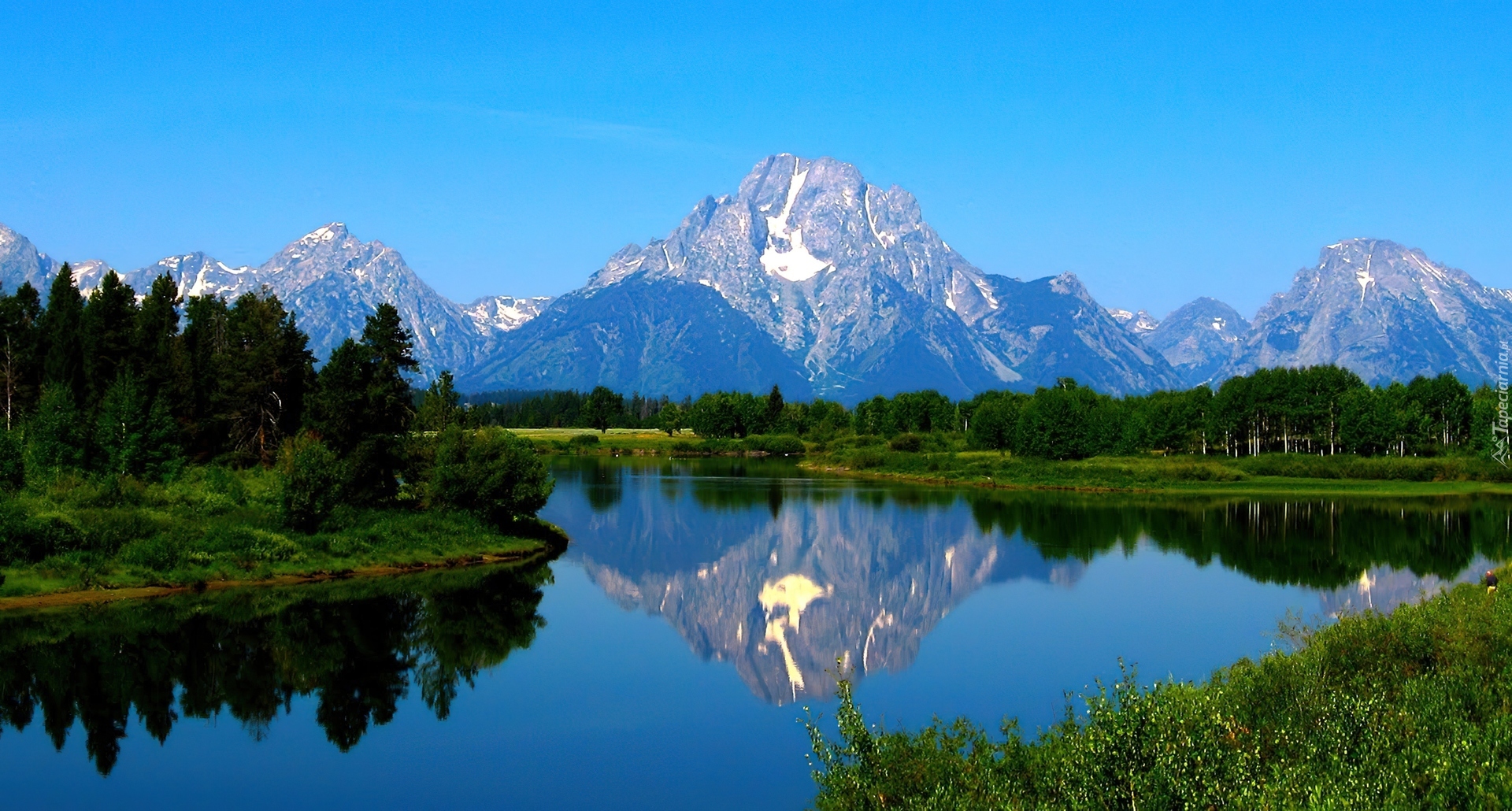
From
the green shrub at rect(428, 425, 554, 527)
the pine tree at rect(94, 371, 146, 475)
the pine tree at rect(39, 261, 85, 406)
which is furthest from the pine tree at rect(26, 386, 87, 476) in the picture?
the green shrub at rect(428, 425, 554, 527)

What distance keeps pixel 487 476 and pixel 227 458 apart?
2123 cm

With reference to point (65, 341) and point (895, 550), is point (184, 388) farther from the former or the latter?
point (895, 550)

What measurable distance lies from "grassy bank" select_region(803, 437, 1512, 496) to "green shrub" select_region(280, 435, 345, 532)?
83.9m

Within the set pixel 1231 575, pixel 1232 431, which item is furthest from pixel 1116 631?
pixel 1232 431

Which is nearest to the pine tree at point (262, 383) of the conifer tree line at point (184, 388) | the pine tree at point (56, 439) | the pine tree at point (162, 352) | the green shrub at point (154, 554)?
the conifer tree line at point (184, 388)

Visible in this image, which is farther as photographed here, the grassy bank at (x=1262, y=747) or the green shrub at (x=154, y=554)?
the green shrub at (x=154, y=554)

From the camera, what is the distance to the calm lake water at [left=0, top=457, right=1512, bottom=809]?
28609 millimetres

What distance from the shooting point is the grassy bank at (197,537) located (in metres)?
45.9

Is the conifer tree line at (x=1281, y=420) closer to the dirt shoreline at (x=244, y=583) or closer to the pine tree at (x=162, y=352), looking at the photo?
the dirt shoreline at (x=244, y=583)

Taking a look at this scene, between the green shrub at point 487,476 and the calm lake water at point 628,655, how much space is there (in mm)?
4428

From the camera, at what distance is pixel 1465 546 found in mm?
70938

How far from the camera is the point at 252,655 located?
3859 centimetres

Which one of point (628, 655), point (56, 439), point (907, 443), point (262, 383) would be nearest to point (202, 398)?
point (262, 383)

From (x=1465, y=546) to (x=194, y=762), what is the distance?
70572mm
